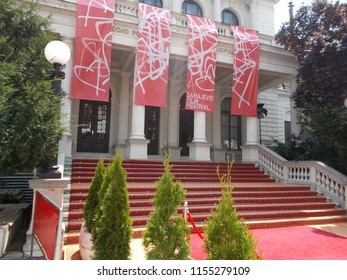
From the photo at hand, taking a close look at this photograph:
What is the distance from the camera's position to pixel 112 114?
15883 millimetres

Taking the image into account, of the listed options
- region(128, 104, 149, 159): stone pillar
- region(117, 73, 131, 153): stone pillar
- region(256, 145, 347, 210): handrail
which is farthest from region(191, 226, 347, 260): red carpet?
region(117, 73, 131, 153): stone pillar

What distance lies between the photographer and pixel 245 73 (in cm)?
1377

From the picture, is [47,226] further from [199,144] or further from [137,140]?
[199,144]

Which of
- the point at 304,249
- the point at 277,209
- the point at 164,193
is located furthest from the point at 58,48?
the point at 277,209

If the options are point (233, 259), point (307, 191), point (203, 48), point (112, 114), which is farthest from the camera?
point (112, 114)

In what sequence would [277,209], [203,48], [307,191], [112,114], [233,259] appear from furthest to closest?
[112,114] < [203,48] < [307,191] < [277,209] < [233,259]

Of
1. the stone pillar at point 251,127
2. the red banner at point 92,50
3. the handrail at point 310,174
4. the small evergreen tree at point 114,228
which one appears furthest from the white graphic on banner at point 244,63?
the small evergreen tree at point 114,228

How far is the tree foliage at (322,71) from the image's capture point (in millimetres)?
10727

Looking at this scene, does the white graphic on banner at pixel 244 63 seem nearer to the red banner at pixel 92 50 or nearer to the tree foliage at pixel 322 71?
the tree foliage at pixel 322 71

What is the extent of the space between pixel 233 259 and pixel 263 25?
19035mm

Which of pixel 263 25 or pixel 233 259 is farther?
pixel 263 25

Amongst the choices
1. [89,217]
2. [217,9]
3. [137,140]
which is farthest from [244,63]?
[89,217]
